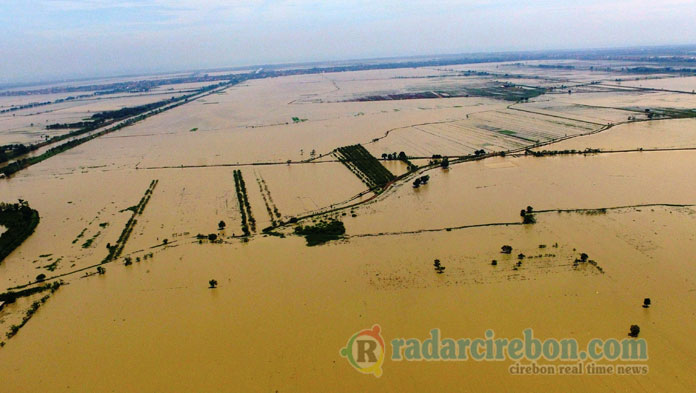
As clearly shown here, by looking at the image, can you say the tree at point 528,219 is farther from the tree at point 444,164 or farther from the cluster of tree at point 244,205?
the cluster of tree at point 244,205

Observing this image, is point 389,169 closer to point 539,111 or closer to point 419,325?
point 419,325

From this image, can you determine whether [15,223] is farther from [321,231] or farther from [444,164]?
[444,164]

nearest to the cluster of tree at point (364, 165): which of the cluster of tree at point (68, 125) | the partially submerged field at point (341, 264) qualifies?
the partially submerged field at point (341, 264)

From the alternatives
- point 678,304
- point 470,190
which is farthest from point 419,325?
point 470,190

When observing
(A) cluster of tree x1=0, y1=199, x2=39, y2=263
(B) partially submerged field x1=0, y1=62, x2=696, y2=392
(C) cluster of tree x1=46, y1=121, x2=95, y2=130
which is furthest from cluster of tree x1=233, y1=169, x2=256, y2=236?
(C) cluster of tree x1=46, y1=121, x2=95, y2=130

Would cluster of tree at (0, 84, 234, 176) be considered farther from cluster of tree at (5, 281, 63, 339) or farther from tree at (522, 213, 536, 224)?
tree at (522, 213, 536, 224)
